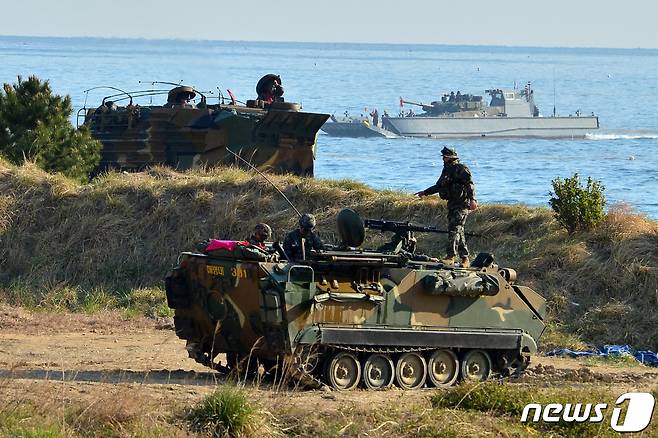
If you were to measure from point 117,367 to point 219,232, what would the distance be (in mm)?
8811

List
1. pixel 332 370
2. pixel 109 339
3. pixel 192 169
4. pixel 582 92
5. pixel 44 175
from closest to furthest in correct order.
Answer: pixel 332 370
pixel 109 339
pixel 44 175
pixel 192 169
pixel 582 92

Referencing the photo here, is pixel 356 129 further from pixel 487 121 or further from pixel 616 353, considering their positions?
pixel 616 353

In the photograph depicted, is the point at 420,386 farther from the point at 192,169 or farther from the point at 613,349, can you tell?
the point at 192,169

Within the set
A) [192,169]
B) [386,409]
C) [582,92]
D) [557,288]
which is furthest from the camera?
[582,92]

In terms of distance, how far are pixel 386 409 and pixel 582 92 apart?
148 meters

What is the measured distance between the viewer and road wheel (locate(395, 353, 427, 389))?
1914cm

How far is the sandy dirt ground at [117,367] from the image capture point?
17.2 meters

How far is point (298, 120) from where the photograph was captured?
113 ft

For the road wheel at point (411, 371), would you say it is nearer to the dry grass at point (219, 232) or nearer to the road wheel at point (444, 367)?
the road wheel at point (444, 367)

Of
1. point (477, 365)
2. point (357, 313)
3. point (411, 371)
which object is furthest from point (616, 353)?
point (357, 313)

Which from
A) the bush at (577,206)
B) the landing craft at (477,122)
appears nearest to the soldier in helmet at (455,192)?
the bush at (577,206)

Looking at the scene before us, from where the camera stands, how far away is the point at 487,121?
311 feet

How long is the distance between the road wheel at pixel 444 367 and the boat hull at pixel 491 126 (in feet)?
245

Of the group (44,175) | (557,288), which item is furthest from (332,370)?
(44,175)
